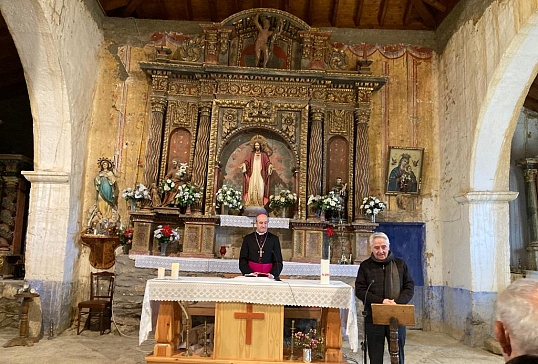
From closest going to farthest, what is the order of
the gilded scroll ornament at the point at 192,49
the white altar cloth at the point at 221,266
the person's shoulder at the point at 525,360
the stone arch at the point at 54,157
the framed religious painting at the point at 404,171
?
the person's shoulder at the point at 525,360, the stone arch at the point at 54,157, the white altar cloth at the point at 221,266, the framed religious painting at the point at 404,171, the gilded scroll ornament at the point at 192,49

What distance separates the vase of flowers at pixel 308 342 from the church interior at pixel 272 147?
8.50 feet

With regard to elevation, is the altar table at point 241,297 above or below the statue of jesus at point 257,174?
below

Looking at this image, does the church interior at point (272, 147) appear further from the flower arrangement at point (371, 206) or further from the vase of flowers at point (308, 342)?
the vase of flowers at point (308, 342)

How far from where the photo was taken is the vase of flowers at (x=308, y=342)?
16.7 feet

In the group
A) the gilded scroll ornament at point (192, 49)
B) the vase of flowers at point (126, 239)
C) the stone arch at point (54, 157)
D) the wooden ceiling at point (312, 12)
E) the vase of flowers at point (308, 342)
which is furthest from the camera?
the wooden ceiling at point (312, 12)

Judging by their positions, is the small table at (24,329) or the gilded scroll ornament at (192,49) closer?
the small table at (24,329)

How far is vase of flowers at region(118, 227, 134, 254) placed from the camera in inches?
351

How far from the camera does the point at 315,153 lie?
939 cm

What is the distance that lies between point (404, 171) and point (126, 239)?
5868 mm

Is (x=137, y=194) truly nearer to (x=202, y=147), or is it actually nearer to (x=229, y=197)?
(x=202, y=147)

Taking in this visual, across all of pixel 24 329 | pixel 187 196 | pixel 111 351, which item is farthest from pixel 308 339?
pixel 24 329

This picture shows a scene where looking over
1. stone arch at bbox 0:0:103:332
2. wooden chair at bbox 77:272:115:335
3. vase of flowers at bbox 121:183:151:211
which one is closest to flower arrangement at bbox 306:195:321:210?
vase of flowers at bbox 121:183:151:211

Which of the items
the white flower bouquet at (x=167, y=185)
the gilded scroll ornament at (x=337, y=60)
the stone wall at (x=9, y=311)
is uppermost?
the gilded scroll ornament at (x=337, y=60)

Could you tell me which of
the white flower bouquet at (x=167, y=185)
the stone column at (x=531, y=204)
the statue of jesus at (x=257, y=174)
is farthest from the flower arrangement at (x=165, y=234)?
the stone column at (x=531, y=204)
